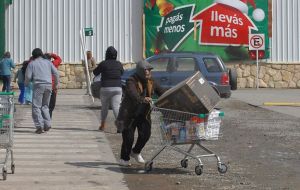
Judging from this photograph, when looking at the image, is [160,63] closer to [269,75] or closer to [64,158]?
[64,158]

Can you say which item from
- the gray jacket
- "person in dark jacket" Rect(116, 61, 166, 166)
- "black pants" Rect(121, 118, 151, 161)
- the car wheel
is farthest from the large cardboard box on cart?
the car wheel

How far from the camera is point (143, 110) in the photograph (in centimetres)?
1071

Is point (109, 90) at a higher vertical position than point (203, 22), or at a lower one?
lower

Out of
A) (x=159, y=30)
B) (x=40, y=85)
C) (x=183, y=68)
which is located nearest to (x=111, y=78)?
(x=40, y=85)

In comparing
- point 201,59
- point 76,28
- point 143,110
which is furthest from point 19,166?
point 76,28

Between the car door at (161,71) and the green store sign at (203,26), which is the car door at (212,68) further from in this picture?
the green store sign at (203,26)

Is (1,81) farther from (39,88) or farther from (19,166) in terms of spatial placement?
(19,166)

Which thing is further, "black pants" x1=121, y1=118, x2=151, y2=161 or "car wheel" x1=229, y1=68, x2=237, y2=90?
"car wheel" x1=229, y1=68, x2=237, y2=90

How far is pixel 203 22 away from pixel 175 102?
24.0 meters

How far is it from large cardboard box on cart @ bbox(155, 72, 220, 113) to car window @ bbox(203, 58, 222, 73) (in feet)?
38.4

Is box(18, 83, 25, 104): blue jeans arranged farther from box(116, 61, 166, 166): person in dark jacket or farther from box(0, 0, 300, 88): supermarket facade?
box(116, 61, 166, 166): person in dark jacket

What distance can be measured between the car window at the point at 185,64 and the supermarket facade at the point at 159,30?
36.5ft

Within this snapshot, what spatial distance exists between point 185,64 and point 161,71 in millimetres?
787

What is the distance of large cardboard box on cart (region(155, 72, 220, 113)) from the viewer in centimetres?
998
